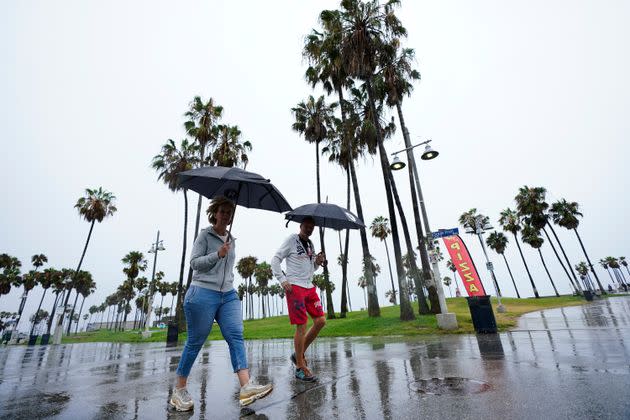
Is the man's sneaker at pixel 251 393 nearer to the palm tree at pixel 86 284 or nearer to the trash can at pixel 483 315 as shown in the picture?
the trash can at pixel 483 315

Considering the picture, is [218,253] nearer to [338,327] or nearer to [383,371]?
[383,371]

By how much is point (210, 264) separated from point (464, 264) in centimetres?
1084

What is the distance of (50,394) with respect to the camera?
4383 millimetres

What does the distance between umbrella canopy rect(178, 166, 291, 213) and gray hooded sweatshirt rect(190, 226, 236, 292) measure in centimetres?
64

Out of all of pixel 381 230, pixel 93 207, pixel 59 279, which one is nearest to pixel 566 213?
pixel 381 230

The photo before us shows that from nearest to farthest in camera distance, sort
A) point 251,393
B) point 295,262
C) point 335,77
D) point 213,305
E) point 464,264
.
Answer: point 251,393, point 213,305, point 295,262, point 464,264, point 335,77

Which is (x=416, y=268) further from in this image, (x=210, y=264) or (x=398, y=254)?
(x=210, y=264)

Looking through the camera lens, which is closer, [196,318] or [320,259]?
[196,318]

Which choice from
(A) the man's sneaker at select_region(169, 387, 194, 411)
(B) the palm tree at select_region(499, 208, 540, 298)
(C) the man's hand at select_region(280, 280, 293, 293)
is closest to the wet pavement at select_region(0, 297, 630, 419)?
(A) the man's sneaker at select_region(169, 387, 194, 411)

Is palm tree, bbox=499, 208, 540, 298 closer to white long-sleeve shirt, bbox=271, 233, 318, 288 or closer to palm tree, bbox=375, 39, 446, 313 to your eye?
palm tree, bbox=375, 39, 446, 313

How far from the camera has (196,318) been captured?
3.07 meters

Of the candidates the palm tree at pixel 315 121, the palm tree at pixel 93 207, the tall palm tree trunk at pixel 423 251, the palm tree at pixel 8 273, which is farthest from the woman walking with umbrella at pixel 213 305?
the palm tree at pixel 8 273

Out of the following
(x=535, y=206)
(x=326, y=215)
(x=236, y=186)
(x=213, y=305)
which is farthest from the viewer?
(x=535, y=206)

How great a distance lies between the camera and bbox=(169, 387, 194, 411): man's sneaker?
9.95 ft
